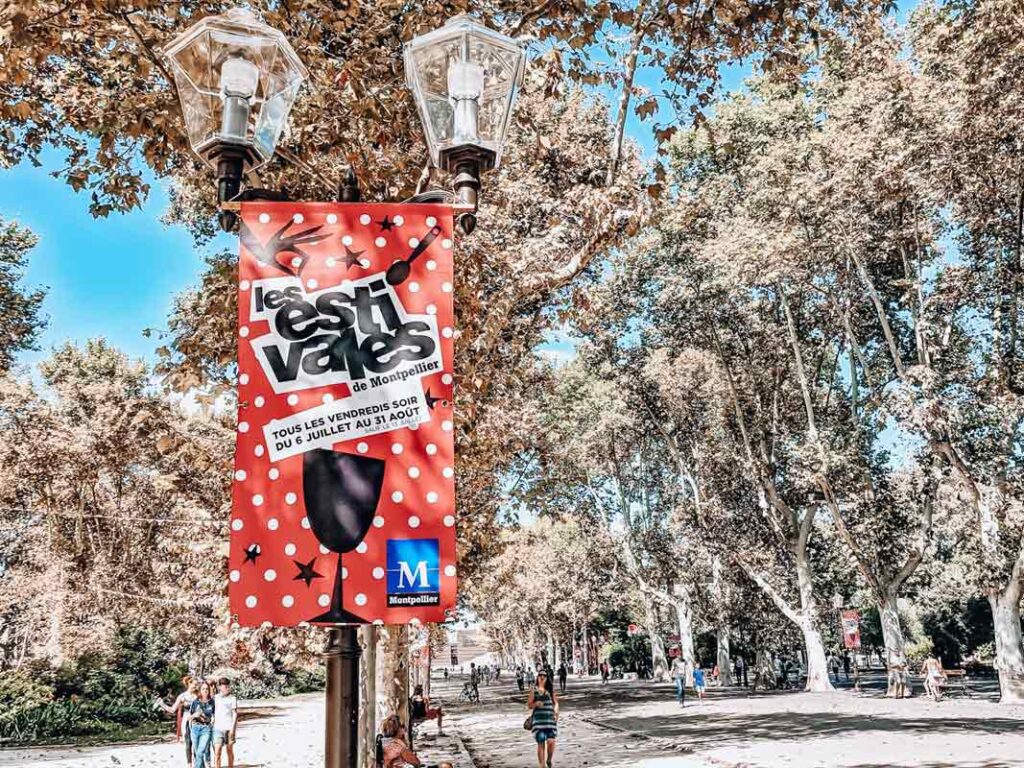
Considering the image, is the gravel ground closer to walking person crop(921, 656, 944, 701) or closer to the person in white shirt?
walking person crop(921, 656, 944, 701)

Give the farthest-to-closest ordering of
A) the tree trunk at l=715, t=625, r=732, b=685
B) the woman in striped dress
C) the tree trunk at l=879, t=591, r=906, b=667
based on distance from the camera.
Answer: the tree trunk at l=715, t=625, r=732, b=685 → the tree trunk at l=879, t=591, r=906, b=667 → the woman in striped dress

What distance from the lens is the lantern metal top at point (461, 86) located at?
13.2 feet

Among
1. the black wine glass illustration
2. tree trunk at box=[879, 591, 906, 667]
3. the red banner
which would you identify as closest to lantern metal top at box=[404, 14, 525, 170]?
the red banner

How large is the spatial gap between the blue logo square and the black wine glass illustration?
6.0 inches

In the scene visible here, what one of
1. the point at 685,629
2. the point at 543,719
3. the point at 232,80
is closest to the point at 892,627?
the point at 685,629

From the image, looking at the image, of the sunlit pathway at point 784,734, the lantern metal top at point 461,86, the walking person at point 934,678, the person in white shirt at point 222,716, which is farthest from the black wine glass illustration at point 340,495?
the walking person at point 934,678

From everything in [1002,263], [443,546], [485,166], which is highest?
[1002,263]

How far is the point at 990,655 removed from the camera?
4719 cm

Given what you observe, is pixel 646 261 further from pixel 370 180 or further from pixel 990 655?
pixel 990 655

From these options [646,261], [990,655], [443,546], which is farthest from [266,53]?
[990,655]

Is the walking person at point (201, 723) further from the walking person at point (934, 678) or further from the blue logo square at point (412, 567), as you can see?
the walking person at point (934, 678)

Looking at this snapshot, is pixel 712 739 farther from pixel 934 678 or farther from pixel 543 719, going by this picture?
pixel 934 678

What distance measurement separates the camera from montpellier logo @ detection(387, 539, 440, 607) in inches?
129

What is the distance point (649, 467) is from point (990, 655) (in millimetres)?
24800
